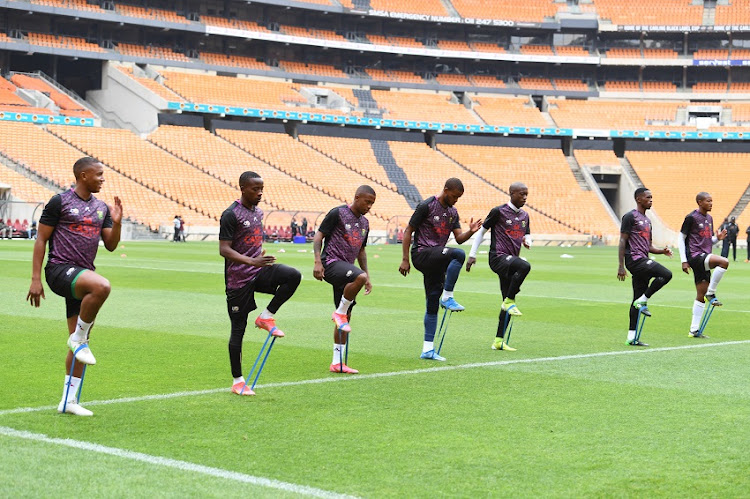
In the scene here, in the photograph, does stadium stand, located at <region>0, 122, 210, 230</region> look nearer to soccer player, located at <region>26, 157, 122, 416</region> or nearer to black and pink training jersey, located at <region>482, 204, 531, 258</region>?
black and pink training jersey, located at <region>482, 204, 531, 258</region>

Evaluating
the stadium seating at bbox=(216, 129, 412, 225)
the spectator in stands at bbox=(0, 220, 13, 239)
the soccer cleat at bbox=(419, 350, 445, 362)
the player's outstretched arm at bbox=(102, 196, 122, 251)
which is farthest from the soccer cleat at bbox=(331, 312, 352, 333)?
the stadium seating at bbox=(216, 129, 412, 225)

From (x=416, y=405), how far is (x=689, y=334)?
7.43 meters

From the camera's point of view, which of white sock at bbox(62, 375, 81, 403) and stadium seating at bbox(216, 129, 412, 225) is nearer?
white sock at bbox(62, 375, 81, 403)

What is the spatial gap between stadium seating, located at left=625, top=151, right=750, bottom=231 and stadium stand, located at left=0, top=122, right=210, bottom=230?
108 ft

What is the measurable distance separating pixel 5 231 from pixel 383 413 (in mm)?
43270

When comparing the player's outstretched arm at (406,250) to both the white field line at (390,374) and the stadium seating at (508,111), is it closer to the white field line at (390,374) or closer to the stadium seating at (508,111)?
the white field line at (390,374)

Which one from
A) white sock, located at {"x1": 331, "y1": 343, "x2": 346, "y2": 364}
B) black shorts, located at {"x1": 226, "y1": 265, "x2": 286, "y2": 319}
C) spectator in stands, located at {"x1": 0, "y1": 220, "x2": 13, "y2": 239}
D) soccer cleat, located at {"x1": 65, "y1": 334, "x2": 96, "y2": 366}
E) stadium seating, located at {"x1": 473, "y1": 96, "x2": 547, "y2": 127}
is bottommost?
spectator in stands, located at {"x1": 0, "y1": 220, "x2": 13, "y2": 239}

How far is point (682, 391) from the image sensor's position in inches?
375

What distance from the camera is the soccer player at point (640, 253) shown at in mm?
13734

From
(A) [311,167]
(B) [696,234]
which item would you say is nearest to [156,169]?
(A) [311,167]

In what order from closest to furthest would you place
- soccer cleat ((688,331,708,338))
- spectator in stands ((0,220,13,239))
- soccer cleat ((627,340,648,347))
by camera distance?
soccer cleat ((627,340,648,347))
soccer cleat ((688,331,708,338))
spectator in stands ((0,220,13,239))

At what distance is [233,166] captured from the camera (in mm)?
60750

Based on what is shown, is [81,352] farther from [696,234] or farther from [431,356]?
[696,234]

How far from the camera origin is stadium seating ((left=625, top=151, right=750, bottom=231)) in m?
68.7
